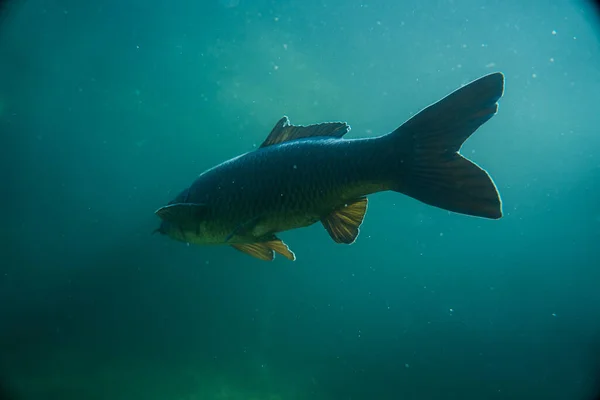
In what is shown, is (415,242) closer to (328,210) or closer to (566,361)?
(566,361)

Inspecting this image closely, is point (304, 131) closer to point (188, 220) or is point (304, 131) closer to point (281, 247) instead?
point (281, 247)

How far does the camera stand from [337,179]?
194 centimetres

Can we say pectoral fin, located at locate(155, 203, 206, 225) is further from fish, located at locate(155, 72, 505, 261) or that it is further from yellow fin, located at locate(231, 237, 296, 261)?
yellow fin, located at locate(231, 237, 296, 261)

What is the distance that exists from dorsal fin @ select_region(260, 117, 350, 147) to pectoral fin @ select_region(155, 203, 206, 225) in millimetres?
596

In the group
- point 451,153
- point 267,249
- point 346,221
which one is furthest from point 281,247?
point 451,153

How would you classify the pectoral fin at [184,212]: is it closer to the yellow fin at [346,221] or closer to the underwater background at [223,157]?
the yellow fin at [346,221]

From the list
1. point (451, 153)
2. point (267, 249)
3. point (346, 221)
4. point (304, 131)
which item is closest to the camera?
point (451, 153)

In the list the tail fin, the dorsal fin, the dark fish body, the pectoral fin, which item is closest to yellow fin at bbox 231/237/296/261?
the dark fish body

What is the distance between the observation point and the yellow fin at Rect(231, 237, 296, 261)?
2342 millimetres

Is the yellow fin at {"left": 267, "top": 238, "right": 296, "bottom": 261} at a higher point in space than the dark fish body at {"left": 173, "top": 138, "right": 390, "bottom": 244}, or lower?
lower

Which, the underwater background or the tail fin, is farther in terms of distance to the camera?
the underwater background

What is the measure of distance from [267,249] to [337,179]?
82 centimetres

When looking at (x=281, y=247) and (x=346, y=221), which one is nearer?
(x=346, y=221)

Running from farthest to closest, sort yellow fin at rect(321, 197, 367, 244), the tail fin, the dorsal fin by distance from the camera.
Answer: the dorsal fin
yellow fin at rect(321, 197, 367, 244)
the tail fin
